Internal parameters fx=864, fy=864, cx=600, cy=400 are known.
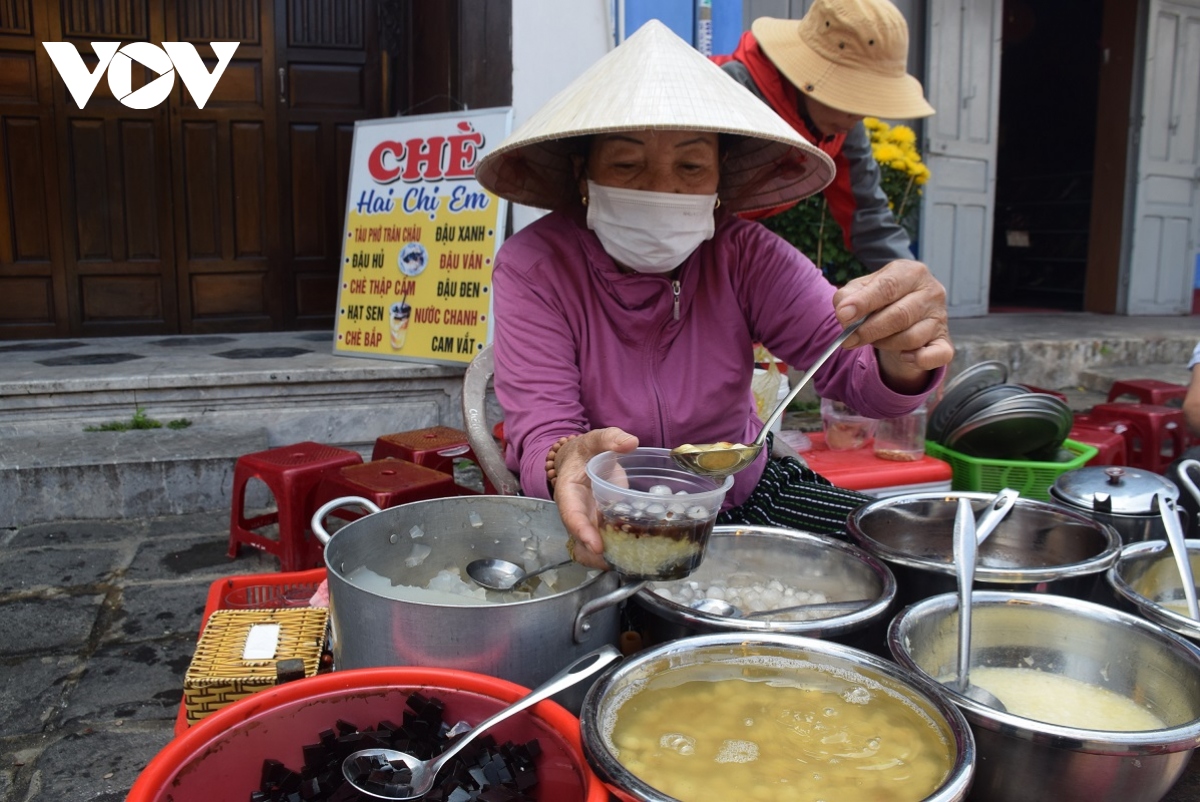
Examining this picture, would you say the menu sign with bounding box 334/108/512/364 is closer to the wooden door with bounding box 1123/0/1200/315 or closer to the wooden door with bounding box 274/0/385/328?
the wooden door with bounding box 274/0/385/328

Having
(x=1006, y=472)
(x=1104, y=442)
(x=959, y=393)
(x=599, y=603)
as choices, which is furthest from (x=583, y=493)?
(x=1104, y=442)

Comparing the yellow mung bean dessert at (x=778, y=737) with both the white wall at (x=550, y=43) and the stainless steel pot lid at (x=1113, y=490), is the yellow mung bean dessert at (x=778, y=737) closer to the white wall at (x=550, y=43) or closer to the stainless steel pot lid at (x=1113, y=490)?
the stainless steel pot lid at (x=1113, y=490)

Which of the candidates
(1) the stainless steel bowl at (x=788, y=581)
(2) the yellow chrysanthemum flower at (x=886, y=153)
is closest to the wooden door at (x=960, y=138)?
(2) the yellow chrysanthemum flower at (x=886, y=153)

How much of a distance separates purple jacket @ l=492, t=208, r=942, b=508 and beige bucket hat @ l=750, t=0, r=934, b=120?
3.96ft

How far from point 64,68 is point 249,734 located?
241 inches

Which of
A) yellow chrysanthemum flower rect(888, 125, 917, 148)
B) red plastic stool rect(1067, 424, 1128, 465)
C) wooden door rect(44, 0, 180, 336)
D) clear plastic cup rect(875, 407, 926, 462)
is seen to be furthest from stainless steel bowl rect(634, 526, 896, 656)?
wooden door rect(44, 0, 180, 336)

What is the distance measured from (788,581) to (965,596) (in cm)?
37

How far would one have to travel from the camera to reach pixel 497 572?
148 centimetres

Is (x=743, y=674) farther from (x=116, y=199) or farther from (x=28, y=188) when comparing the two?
(x=28, y=188)

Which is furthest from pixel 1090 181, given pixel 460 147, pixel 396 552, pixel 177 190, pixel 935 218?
pixel 396 552

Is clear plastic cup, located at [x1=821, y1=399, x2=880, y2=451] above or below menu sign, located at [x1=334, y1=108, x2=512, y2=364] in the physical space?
below

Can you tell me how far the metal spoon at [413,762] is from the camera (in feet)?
3.14

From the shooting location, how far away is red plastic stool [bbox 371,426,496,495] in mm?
3482

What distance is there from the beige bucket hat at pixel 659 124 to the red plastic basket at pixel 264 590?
102 cm
